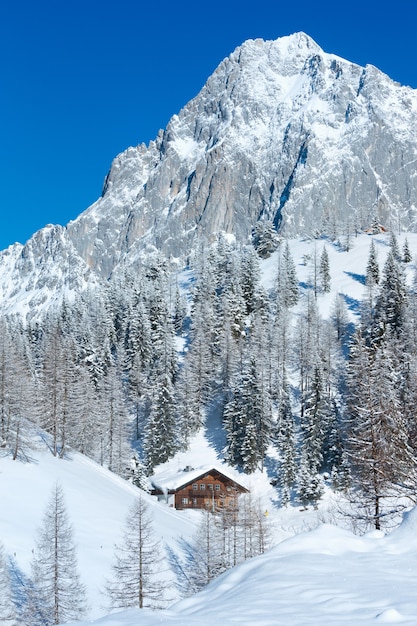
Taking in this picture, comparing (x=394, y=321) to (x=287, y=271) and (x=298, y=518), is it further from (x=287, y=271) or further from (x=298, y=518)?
(x=298, y=518)

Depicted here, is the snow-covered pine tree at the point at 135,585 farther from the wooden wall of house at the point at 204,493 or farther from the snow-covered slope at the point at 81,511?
the wooden wall of house at the point at 204,493

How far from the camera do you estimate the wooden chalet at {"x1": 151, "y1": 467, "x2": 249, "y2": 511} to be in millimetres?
63406

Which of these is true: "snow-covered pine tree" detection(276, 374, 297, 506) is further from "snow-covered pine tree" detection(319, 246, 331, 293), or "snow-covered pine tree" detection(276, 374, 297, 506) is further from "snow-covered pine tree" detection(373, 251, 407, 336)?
"snow-covered pine tree" detection(319, 246, 331, 293)

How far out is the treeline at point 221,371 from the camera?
Answer: 187 ft

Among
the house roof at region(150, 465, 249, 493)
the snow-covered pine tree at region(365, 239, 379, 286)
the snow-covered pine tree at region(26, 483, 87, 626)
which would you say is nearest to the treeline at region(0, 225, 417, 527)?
the snow-covered pine tree at region(365, 239, 379, 286)

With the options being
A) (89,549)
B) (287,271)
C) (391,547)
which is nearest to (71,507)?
(89,549)

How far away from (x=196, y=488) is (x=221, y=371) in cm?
2199

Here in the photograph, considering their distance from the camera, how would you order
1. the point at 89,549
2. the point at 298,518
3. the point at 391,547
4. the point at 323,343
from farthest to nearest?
1. the point at 323,343
2. the point at 298,518
3. the point at 89,549
4. the point at 391,547

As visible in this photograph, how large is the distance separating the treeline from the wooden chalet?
3.64 metres

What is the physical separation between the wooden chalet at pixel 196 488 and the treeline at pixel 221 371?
143 inches

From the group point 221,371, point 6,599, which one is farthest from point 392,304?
point 6,599

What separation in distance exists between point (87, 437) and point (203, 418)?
19.1m

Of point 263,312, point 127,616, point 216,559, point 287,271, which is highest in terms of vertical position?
point 287,271

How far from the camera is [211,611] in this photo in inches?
298
